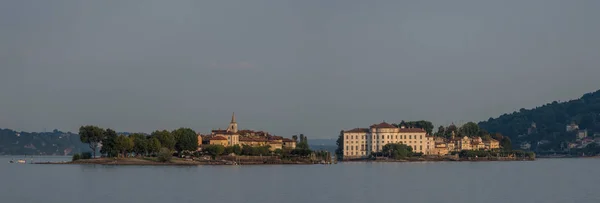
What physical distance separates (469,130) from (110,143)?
305 ft

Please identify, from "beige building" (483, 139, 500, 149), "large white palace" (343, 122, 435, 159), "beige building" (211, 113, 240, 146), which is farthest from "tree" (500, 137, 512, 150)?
"beige building" (211, 113, 240, 146)

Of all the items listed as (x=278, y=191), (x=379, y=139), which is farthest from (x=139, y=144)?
(x=278, y=191)

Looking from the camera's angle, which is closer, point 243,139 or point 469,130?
point 243,139

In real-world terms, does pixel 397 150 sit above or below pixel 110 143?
above

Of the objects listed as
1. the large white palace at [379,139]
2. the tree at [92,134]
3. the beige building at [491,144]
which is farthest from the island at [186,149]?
the beige building at [491,144]

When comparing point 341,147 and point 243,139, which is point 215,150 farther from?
point 341,147

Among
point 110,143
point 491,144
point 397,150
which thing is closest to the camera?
point 110,143

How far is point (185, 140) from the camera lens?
109 meters

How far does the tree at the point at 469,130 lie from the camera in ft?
570

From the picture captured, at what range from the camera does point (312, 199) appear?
46938mm

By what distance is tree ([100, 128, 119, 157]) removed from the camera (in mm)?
104000

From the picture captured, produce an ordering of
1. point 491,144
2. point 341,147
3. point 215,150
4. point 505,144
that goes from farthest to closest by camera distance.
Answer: point 505,144 < point 491,144 < point 341,147 < point 215,150

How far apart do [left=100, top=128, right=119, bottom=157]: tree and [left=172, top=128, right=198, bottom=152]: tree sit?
27.8ft

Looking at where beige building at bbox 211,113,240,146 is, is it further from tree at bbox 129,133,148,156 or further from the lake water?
the lake water
